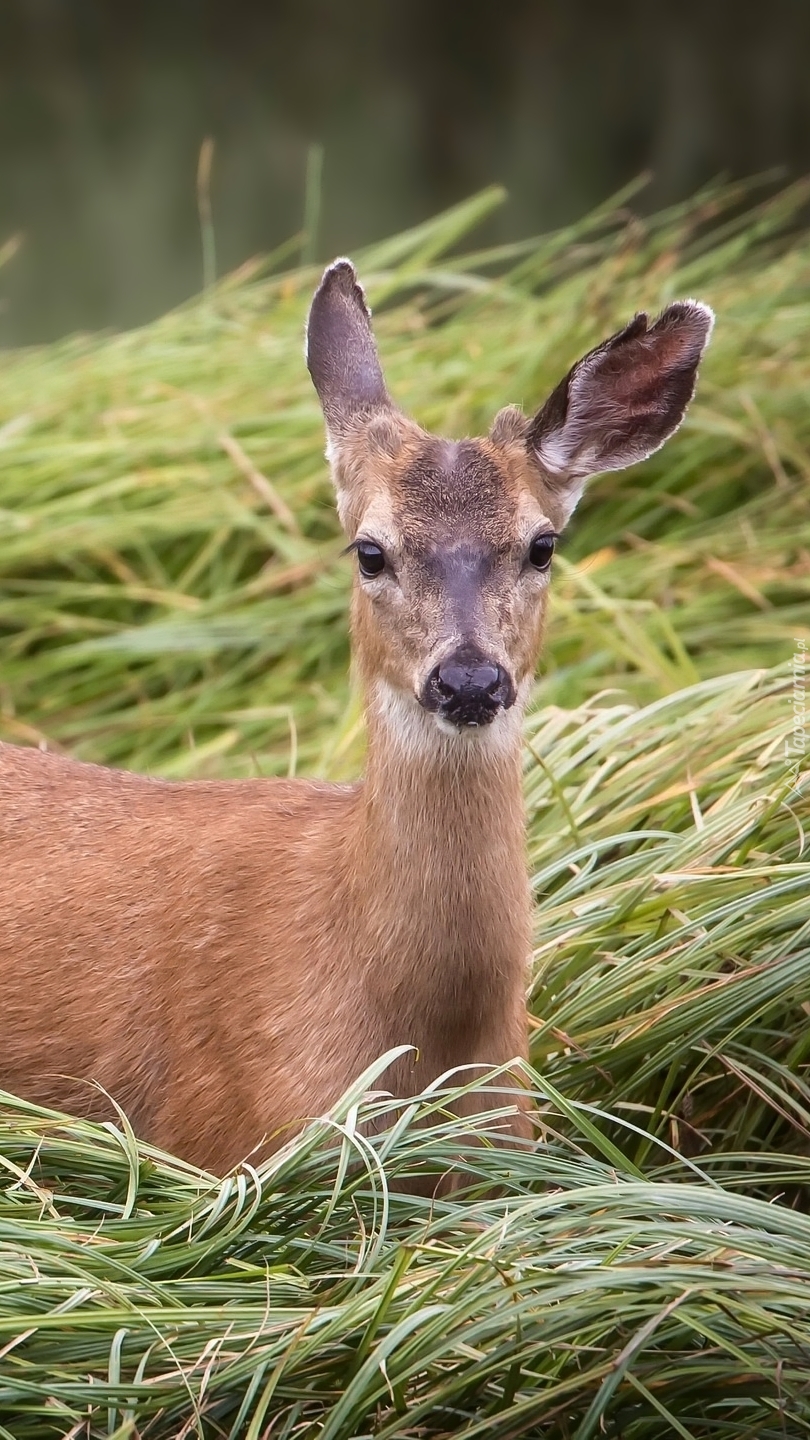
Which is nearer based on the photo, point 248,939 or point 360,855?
point 360,855

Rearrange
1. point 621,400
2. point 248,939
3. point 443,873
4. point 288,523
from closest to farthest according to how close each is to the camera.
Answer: point 443,873 → point 248,939 → point 621,400 → point 288,523

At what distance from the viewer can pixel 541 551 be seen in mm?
4098

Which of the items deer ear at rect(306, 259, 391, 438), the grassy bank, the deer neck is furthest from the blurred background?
the deer neck

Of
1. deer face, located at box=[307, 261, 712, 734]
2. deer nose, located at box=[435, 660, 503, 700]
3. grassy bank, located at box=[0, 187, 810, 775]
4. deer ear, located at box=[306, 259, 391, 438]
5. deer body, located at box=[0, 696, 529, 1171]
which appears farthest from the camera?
grassy bank, located at box=[0, 187, 810, 775]

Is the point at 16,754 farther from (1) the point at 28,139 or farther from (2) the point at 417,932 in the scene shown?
(1) the point at 28,139

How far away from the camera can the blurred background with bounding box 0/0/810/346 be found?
1574 cm

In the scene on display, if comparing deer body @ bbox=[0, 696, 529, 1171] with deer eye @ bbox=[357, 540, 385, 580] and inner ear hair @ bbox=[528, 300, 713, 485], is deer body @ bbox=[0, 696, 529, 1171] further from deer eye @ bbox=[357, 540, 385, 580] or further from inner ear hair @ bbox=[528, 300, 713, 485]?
inner ear hair @ bbox=[528, 300, 713, 485]

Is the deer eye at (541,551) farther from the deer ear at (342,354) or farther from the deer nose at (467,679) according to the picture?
the deer ear at (342,354)

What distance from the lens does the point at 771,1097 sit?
13.7ft

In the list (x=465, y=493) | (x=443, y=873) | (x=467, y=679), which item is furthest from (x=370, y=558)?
(x=443, y=873)

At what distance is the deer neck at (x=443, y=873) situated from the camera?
3.96 meters

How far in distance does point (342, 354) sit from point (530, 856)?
131 cm

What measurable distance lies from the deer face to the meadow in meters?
0.76

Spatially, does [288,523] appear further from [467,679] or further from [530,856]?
[467,679]
